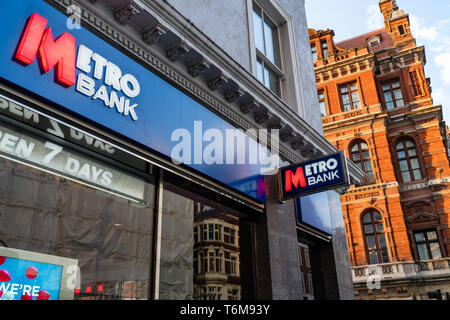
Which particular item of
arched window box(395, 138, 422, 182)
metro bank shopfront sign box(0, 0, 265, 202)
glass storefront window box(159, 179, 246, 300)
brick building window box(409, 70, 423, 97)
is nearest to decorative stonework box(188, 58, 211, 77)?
metro bank shopfront sign box(0, 0, 265, 202)

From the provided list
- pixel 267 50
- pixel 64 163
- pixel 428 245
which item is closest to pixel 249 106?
pixel 267 50

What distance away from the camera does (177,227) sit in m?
6.28

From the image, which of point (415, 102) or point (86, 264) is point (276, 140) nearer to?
point (86, 264)

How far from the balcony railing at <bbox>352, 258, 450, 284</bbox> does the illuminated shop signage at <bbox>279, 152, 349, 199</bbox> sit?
22323 mm

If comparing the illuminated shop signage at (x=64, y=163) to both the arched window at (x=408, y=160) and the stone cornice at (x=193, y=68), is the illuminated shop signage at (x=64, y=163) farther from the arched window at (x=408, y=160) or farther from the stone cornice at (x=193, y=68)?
the arched window at (x=408, y=160)

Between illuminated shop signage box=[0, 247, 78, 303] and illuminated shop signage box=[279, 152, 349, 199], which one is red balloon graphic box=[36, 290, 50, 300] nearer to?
illuminated shop signage box=[0, 247, 78, 303]

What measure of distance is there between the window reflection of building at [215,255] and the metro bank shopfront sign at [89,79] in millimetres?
894

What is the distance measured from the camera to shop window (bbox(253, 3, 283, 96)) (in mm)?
10562

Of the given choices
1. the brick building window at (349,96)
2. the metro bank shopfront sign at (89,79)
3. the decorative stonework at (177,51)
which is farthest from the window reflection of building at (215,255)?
the brick building window at (349,96)

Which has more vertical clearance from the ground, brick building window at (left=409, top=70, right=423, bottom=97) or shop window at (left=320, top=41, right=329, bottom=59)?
shop window at (left=320, top=41, right=329, bottom=59)

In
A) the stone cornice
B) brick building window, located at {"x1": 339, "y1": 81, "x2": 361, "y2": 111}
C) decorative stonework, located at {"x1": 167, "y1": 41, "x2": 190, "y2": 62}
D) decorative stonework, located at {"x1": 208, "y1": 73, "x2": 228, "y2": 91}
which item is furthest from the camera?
brick building window, located at {"x1": 339, "y1": 81, "x2": 361, "y2": 111}

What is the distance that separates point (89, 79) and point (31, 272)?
8.32 feet

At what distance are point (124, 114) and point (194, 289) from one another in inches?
114

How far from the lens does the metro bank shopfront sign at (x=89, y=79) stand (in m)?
4.45
